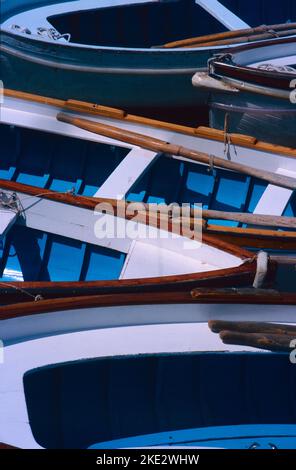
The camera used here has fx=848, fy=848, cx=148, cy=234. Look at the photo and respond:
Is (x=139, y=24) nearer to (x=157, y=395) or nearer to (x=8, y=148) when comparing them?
(x=8, y=148)

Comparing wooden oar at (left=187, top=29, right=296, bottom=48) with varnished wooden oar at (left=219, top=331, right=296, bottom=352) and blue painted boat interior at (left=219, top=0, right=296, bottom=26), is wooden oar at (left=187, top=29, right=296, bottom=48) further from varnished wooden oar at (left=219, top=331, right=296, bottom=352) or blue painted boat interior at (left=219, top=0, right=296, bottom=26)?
varnished wooden oar at (left=219, top=331, right=296, bottom=352)

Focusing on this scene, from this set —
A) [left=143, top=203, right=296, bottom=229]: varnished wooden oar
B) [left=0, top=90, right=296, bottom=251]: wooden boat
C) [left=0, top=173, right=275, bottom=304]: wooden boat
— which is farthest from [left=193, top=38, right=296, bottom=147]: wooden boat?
[left=0, top=173, right=275, bottom=304]: wooden boat

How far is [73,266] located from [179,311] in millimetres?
1756

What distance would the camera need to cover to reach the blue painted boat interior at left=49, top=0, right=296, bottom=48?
37.2 feet

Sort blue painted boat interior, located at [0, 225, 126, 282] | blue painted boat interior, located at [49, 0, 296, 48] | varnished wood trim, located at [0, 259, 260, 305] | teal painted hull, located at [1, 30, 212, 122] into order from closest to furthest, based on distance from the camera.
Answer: varnished wood trim, located at [0, 259, 260, 305] < blue painted boat interior, located at [0, 225, 126, 282] < teal painted hull, located at [1, 30, 212, 122] < blue painted boat interior, located at [49, 0, 296, 48]

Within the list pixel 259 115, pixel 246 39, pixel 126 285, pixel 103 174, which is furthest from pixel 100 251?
pixel 246 39

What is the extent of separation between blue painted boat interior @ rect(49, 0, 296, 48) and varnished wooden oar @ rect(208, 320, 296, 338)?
19.7 feet

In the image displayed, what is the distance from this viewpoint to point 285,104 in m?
9.14

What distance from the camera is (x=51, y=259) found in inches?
318

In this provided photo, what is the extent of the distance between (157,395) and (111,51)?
15.5 ft

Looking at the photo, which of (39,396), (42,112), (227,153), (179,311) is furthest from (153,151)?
(39,396)

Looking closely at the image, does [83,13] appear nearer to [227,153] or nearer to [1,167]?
[1,167]

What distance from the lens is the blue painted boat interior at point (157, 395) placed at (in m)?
6.54

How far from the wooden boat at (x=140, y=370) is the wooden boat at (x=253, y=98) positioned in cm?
293
